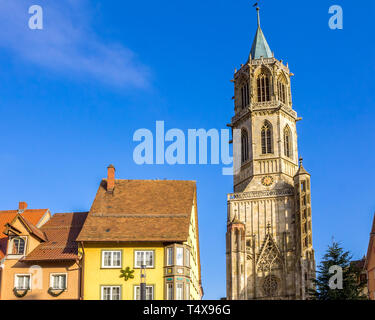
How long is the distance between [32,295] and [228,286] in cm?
3806

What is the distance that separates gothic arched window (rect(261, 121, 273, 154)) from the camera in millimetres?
83562

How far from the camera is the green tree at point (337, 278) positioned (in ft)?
140

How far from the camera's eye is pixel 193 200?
44156 mm

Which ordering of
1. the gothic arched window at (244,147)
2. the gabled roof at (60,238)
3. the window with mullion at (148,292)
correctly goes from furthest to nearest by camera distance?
the gothic arched window at (244,147) → the gabled roof at (60,238) → the window with mullion at (148,292)

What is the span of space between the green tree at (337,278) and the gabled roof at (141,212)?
11533mm

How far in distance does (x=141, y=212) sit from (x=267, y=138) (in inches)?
1768

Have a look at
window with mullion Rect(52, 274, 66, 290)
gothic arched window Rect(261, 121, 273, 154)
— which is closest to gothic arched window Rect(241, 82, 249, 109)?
gothic arched window Rect(261, 121, 273, 154)

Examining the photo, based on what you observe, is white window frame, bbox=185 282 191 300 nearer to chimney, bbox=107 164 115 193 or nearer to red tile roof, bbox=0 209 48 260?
chimney, bbox=107 164 115 193

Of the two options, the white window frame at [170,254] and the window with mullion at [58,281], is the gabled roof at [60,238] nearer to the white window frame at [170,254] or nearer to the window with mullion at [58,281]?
the window with mullion at [58,281]

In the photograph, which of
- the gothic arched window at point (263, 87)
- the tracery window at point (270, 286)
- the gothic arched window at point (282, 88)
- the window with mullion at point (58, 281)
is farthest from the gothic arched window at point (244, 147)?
the window with mullion at point (58, 281)

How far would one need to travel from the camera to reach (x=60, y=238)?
136ft

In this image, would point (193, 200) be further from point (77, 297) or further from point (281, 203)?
point (281, 203)
